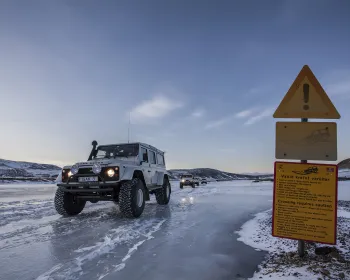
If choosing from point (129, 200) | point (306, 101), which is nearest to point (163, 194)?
point (129, 200)

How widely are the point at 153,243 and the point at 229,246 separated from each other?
48.6 inches

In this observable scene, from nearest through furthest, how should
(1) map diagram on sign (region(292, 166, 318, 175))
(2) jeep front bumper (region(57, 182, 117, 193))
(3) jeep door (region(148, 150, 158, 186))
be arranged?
(1) map diagram on sign (region(292, 166, 318, 175)) → (2) jeep front bumper (region(57, 182, 117, 193)) → (3) jeep door (region(148, 150, 158, 186))

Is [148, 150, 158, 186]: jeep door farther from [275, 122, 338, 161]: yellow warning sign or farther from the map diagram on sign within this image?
the map diagram on sign

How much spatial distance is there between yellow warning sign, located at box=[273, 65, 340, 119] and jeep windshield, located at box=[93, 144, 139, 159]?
19.1 ft

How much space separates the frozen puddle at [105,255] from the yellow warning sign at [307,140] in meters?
2.48

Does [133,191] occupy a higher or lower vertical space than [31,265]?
higher

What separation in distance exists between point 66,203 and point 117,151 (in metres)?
2.43

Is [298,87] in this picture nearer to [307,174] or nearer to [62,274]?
[307,174]

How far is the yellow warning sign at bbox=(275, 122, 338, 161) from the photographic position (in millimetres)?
3064

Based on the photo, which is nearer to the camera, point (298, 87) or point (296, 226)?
point (296, 226)

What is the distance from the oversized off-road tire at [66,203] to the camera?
6.91 meters

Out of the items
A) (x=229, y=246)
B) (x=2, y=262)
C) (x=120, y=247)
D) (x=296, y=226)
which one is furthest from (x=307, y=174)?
(x=2, y=262)

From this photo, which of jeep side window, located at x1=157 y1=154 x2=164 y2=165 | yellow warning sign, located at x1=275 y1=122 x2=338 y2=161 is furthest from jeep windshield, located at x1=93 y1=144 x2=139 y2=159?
yellow warning sign, located at x1=275 y1=122 x2=338 y2=161

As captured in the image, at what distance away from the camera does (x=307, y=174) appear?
3045mm
